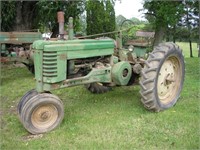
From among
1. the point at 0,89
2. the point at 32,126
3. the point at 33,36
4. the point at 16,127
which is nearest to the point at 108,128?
the point at 32,126

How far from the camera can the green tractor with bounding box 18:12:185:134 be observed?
4410mm

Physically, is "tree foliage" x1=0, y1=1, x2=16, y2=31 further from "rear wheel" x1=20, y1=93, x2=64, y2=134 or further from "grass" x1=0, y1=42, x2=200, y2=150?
"rear wheel" x1=20, y1=93, x2=64, y2=134

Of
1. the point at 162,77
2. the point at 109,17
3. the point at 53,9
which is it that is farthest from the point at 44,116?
the point at 109,17

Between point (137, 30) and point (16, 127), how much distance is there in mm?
3815

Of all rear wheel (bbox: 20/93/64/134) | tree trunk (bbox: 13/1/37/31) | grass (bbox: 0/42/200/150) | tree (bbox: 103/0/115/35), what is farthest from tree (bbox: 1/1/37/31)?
rear wheel (bbox: 20/93/64/134)

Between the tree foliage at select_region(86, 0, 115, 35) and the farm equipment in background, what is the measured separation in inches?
207

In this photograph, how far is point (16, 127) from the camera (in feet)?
15.2

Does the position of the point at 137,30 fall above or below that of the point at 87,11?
below

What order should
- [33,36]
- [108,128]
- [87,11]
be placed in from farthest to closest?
[87,11] → [33,36] → [108,128]

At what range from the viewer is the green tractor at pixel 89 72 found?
441 cm

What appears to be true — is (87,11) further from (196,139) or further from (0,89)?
(196,139)

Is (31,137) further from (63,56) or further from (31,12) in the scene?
(31,12)

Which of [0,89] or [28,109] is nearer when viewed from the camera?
[28,109]

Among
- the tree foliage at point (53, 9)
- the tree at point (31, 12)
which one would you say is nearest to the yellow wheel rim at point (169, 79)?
the tree foliage at point (53, 9)
